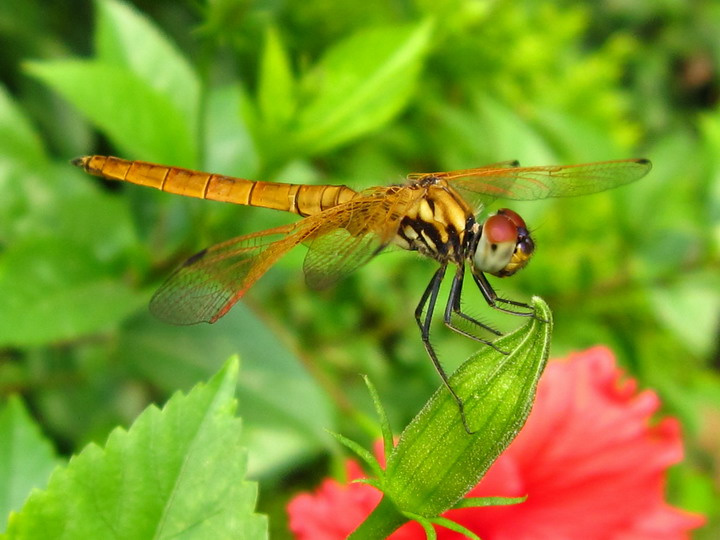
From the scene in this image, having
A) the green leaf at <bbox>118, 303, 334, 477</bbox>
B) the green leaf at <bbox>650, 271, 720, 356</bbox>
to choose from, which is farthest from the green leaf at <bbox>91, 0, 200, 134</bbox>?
the green leaf at <bbox>650, 271, 720, 356</bbox>

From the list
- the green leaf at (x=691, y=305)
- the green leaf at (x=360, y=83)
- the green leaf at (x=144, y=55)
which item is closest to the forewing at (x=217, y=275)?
the green leaf at (x=360, y=83)

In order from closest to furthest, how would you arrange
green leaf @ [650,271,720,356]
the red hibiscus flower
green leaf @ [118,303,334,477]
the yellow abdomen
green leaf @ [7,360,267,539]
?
green leaf @ [7,360,267,539] < the red hibiscus flower < the yellow abdomen < green leaf @ [118,303,334,477] < green leaf @ [650,271,720,356]

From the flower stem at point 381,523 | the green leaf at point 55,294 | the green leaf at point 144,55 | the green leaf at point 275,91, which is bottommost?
the flower stem at point 381,523

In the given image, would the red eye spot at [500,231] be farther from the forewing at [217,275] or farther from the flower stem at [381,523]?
the flower stem at [381,523]

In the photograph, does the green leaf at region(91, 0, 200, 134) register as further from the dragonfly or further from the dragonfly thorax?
the dragonfly thorax

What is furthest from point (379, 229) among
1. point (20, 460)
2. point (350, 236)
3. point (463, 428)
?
point (20, 460)

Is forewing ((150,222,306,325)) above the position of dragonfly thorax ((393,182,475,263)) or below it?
below

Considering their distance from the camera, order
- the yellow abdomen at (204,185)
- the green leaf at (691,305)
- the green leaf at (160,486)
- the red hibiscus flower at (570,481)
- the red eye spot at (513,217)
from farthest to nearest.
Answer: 1. the green leaf at (691,305)
2. the yellow abdomen at (204,185)
3. the red eye spot at (513,217)
4. the red hibiscus flower at (570,481)
5. the green leaf at (160,486)
